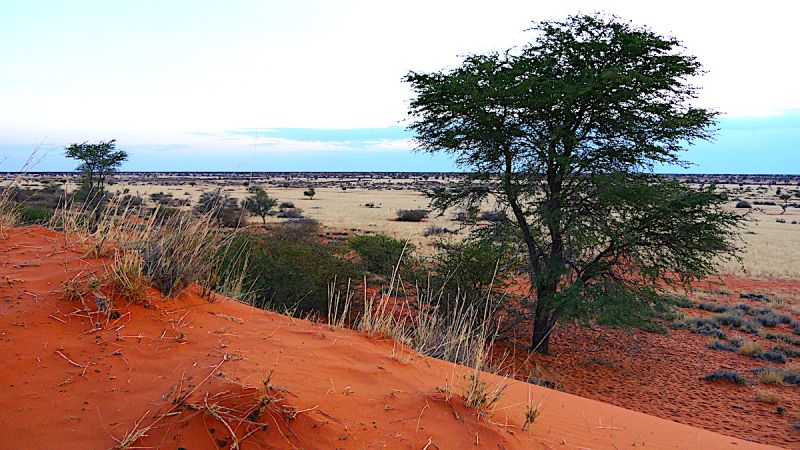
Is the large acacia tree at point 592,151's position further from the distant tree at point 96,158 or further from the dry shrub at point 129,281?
the distant tree at point 96,158

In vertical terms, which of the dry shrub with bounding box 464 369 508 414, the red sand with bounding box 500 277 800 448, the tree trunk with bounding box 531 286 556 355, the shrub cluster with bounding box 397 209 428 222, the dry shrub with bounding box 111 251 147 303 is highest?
the dry shrub with bounding box 111 251 147 303

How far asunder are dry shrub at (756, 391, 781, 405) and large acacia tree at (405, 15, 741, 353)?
2460 mm

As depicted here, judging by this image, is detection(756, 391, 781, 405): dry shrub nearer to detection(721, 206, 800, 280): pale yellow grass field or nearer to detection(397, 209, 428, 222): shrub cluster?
detection(721, 206, 800, 280): pale yellow grass field

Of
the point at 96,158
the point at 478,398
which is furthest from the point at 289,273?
the point at 96,158

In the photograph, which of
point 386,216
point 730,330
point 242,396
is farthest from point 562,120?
point 386,216

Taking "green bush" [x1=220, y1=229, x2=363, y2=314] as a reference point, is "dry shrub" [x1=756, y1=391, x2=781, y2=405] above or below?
below

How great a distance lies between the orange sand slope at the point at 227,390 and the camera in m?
3.01

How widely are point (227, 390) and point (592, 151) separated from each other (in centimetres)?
1039

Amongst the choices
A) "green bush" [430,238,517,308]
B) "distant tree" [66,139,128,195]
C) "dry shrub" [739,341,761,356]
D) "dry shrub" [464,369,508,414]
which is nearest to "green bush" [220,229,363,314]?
"green bush" [430,238,517,308]

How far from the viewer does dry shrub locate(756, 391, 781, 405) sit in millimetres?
9453

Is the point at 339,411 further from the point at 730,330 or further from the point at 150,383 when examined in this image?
the point at 730,330

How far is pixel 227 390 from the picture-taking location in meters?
3.24

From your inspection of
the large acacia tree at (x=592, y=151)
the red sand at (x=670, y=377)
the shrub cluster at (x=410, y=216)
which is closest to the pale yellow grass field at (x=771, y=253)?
the red sand at (x=670, y=377)

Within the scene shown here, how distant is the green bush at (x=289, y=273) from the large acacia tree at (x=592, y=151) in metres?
4.17
